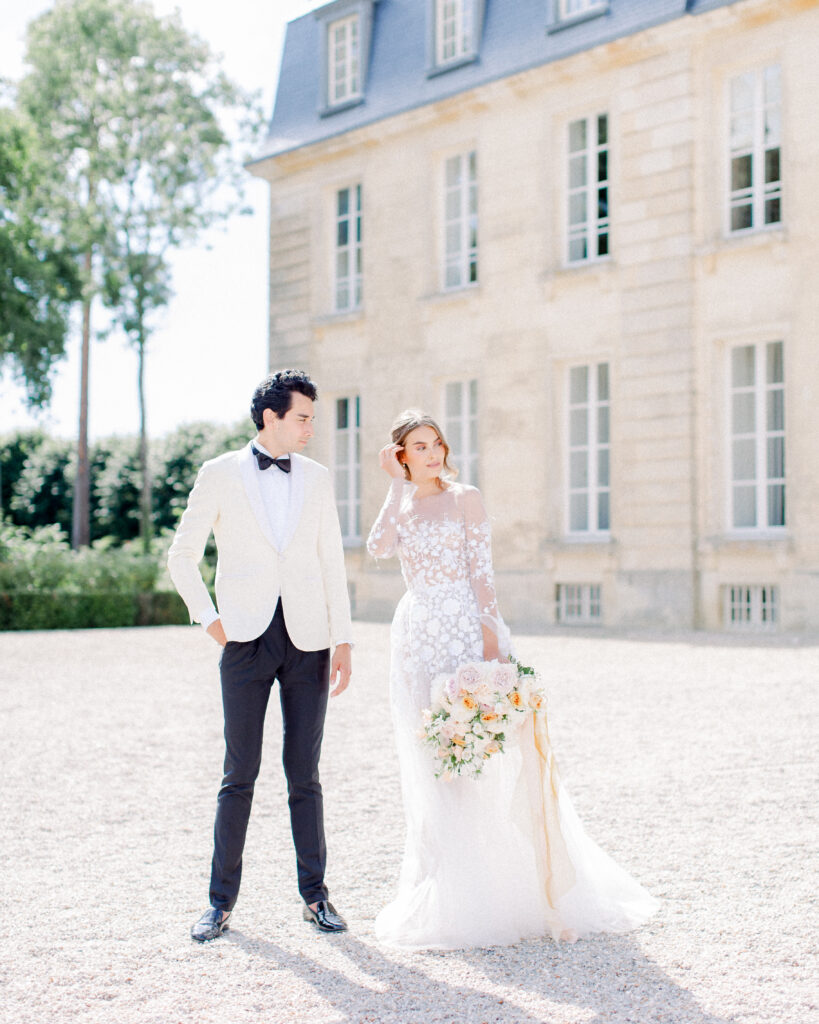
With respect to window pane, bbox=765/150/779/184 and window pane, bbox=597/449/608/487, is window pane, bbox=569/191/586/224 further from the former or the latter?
window pane, bbox=597/449/608/487

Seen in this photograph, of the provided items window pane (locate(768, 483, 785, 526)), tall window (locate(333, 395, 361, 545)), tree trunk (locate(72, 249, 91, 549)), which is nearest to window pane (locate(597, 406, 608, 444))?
window pane (locate(768, 483, 785, 526))

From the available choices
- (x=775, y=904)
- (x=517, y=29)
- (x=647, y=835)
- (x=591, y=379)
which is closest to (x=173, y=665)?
(x=591, y=379)

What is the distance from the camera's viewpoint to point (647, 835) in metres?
5.00

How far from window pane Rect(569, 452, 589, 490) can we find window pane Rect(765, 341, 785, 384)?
2.69 meters

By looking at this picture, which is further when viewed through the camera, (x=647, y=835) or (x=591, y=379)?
(x=591, y=379)

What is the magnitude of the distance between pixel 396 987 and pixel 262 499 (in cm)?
159

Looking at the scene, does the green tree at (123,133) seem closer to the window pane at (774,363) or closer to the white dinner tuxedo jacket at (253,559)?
the window pane at (774,363)

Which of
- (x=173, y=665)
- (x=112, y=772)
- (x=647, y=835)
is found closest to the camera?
(x=647, y=835)

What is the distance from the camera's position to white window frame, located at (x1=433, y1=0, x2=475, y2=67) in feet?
57.3

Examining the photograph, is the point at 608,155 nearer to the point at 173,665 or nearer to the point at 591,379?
the point at 591,379

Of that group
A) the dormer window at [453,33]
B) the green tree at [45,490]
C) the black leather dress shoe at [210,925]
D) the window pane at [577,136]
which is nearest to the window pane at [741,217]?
the window pane at [577,136]

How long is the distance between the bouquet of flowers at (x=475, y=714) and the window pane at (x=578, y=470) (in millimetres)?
12255

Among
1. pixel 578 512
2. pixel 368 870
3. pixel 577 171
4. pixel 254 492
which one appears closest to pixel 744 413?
pixel 578 512

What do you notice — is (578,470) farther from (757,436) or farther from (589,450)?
(757,436)
